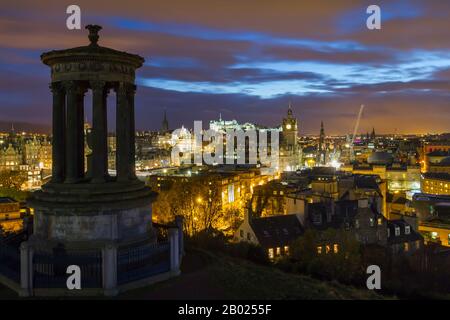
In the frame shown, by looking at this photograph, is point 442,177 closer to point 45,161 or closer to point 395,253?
point 395,253

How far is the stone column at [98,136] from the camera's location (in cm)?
1791

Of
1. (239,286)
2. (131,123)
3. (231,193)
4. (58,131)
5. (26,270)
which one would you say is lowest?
(231,193)

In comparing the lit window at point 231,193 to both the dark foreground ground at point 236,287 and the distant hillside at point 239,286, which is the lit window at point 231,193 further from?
the dark foreground ground at point 236,287

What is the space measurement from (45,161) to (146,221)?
147 meters

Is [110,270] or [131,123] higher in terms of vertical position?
[131,123]

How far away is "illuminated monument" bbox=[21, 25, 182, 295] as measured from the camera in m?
15.6

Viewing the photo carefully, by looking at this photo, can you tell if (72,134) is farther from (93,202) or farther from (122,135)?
(93,202)

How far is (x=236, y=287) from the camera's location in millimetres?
15617

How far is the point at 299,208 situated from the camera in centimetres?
4859

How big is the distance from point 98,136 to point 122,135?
111cm

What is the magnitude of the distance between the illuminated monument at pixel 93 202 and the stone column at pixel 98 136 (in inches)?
1.5

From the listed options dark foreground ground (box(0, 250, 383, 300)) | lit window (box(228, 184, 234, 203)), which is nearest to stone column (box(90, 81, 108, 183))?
dark foreground ground (box(0, 250, 383, 300))

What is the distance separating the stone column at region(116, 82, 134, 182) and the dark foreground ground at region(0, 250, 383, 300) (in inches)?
178

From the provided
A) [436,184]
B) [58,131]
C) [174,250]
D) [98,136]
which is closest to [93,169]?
[98,136]
